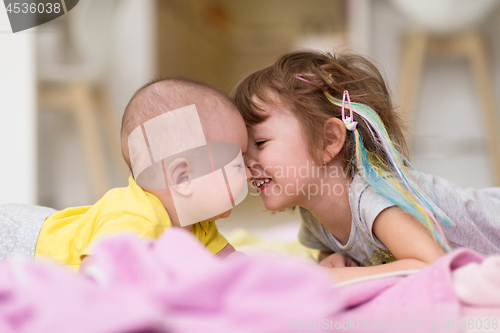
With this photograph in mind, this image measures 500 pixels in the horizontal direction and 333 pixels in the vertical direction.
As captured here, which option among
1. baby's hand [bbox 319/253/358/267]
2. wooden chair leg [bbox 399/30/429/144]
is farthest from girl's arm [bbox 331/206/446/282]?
wooden chair leg [bbox 399/30/429/144]

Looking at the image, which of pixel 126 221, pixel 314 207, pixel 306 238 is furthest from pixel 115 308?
pixel 306 238

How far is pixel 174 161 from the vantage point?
715 millimetres

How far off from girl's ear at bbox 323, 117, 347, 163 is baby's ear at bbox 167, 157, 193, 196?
1.07 feet

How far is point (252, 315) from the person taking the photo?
0.32 metres

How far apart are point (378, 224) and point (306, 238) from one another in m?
0.39

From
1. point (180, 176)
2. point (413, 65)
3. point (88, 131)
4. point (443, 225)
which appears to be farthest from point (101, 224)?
point (413, 65)

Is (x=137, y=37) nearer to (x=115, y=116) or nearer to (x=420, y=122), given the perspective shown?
(x=115, y=116)

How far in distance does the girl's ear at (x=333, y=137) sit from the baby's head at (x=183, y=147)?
0.76 ft

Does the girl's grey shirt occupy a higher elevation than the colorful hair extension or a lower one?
lower

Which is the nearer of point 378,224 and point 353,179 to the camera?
point 378,224

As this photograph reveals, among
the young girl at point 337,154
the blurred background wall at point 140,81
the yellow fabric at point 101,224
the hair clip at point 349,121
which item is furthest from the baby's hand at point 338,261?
the blurred background wall at point 140,81

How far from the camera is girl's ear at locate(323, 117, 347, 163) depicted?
884 millimetres

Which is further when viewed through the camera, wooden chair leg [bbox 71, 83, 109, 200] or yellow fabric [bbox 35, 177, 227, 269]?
wooden chair leg [bbox 71, 83, 109, 200]

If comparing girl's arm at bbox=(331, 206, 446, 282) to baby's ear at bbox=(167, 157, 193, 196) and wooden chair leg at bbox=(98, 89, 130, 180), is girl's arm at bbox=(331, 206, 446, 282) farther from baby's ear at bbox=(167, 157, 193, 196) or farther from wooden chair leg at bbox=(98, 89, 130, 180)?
wooden chair leg at bbox=(98, 89, 130, 180)
